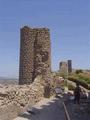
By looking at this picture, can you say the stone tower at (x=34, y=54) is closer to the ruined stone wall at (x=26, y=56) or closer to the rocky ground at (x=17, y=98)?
the ruined stone wall at (x=26, y=56)

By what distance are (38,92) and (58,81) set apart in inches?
247

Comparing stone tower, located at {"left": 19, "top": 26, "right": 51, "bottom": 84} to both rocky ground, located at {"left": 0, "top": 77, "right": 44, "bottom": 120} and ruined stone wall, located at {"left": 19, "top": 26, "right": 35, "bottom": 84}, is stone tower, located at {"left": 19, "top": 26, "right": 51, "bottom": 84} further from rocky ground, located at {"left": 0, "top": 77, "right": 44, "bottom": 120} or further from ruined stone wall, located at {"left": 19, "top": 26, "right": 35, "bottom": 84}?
rocky ground, located at {"left": 0, "top": 77, "right": 44, "bottom": 120}

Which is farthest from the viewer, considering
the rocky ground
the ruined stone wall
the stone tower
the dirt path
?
the ruined stone wall

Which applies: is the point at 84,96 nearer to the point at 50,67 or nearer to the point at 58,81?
the point at 50,67

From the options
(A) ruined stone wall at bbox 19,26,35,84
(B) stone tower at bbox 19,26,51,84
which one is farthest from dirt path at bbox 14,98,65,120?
(A) ruined stone wall at bbox 19,26,35,84

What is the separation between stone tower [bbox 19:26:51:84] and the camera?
32.0m

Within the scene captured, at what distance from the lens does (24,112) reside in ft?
82.7

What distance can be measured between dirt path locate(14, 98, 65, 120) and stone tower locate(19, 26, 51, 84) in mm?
3151

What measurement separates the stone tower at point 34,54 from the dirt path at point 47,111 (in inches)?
124

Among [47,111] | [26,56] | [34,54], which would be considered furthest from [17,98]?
[34,54]

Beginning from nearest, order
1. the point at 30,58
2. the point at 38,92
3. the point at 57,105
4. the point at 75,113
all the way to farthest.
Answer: the point at 75,113 → the point at 57,105 → the point at 38,92 → the point at 30,58

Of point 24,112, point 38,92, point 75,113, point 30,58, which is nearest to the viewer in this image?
point 75,113

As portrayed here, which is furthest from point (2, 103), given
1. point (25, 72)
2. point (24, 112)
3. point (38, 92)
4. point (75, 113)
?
point (25, 72)

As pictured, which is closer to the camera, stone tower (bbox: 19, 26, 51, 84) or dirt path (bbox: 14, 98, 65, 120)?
dirt path (bbox: 14, 98, 65, 120)
